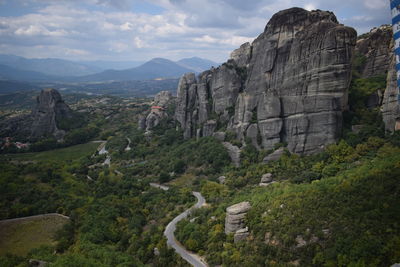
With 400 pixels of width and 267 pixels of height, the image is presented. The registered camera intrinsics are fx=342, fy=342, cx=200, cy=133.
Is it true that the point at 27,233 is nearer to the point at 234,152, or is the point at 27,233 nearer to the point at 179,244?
the point at 179,244

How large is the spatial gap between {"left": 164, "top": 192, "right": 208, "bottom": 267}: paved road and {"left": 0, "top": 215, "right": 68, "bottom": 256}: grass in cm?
1407

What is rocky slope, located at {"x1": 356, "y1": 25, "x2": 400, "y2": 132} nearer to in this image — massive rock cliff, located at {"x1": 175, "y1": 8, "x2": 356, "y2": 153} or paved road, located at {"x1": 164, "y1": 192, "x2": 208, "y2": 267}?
massive rock cliff, located at {"x1": 175, "y1": 8, "x2": 356, "y2": 153}

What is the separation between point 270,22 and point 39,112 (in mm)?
88296

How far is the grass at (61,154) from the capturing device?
287ft

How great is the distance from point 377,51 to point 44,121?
98.6m

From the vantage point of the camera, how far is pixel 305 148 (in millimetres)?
47031

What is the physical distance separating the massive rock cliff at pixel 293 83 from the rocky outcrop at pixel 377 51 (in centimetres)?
729

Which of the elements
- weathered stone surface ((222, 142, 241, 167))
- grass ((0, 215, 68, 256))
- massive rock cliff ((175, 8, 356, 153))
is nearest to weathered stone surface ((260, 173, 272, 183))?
massive rock cliff ((175, 8, 356, 153))

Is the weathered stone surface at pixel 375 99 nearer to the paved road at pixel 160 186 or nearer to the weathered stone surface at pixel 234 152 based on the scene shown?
the weathered stone surface at pixel 234 152

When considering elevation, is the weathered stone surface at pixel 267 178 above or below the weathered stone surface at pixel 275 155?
below

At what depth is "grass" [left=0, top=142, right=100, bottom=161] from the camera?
287 feet

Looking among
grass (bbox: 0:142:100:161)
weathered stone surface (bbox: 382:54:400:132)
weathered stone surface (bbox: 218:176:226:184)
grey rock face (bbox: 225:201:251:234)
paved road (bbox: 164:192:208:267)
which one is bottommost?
grass (bbox: 0:142:100:161)

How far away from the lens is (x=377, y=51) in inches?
2044

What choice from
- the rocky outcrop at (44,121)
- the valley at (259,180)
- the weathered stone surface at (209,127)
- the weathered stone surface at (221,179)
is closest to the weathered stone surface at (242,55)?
the valley at (259,180)
